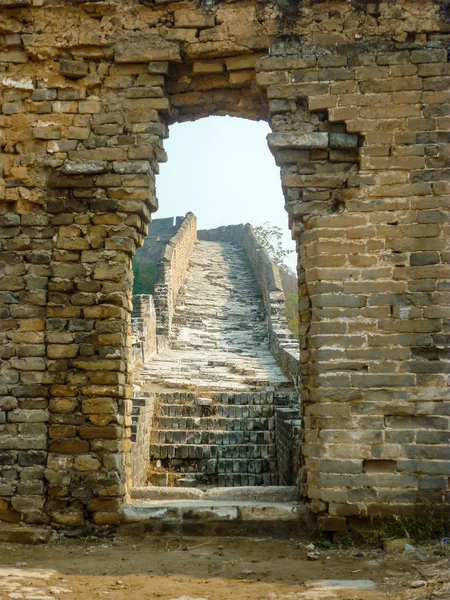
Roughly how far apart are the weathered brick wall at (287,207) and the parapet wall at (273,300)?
224 inches

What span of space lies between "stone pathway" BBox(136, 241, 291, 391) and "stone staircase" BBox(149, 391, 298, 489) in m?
0.96

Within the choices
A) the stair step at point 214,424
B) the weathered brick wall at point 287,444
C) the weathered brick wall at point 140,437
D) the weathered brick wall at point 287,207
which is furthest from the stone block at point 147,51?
the stair step at point 214,424

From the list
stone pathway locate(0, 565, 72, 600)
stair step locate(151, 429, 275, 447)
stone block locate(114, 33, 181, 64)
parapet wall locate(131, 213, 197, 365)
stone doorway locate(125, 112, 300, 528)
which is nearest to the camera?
stone pathway locate(0, 565, 72, 600)

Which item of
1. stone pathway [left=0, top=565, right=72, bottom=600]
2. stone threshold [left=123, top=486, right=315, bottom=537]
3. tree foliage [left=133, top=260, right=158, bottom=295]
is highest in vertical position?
tree foliage [left=133, top=260, right=158, bottom=295]

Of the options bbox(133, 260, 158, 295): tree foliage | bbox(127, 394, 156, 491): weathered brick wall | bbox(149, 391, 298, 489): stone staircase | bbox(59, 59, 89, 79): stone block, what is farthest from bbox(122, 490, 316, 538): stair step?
bbox(133, 260, 158, 295): tree foliage

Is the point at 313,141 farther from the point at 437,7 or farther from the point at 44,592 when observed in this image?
the point at 44,592

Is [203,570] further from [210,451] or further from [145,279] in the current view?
[145,279]

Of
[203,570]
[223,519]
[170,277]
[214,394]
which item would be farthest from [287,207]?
[170,277]

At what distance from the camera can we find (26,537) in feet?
18.0

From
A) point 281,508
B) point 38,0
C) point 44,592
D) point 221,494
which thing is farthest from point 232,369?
point 44,592

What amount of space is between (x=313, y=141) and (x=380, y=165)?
642 mm

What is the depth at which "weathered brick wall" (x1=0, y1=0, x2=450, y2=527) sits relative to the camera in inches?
217

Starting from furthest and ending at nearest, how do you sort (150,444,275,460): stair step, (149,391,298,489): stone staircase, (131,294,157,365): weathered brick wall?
(131,294,157,365): weathered brick wall → (150,444,275,460): stair step → (149,391,298,489): stone staircase

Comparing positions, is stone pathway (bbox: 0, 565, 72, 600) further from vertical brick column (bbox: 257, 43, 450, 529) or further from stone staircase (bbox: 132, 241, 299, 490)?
stone staircase (bbox: 132, 241, 299, 490)
